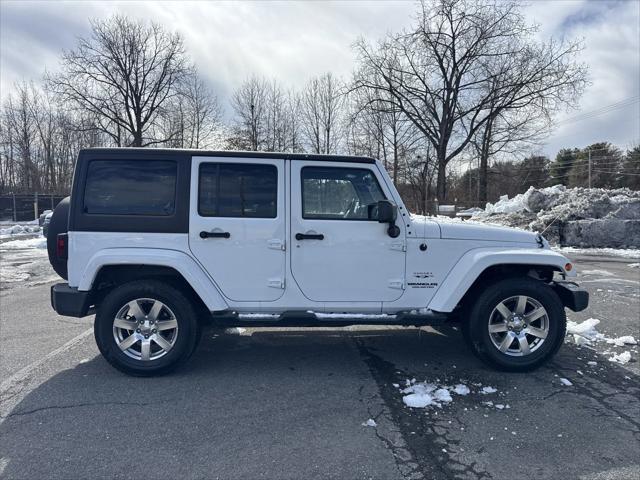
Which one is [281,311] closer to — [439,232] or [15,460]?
[439,232]

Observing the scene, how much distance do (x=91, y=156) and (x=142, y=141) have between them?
31.1 metres

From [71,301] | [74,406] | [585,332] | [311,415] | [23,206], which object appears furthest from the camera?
[23,206]

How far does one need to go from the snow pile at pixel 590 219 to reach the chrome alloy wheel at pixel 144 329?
16117 mm

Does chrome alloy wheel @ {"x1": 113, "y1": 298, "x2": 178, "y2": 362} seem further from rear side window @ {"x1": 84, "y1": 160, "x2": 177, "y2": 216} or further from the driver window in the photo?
the driver window

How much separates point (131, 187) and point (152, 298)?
1.12 metres

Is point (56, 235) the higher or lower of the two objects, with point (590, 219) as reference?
lower

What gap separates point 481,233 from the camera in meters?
4.37

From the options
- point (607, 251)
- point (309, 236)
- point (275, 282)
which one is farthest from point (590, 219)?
point (275, 282)

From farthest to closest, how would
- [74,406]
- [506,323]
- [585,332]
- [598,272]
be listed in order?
[598,272]
[585,332]
[506,323]
[74,406]

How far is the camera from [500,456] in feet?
9.50

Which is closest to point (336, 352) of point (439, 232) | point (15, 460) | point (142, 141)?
point (439, 232)

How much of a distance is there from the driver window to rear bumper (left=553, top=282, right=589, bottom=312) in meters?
2.16

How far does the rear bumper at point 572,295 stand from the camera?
438 cm

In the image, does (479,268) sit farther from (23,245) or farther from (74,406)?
(23,245)
